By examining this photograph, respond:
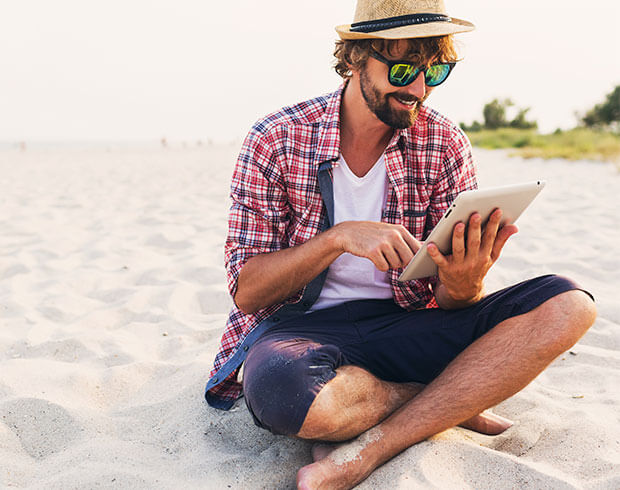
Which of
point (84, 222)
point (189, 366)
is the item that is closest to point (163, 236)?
point (84, 222)

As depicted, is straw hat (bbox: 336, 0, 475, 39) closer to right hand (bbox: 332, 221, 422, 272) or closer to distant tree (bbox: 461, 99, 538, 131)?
right hand (bbox: 332, 221, 422, 272)

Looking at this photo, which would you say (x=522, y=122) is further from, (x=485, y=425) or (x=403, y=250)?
(x=403, y=250)

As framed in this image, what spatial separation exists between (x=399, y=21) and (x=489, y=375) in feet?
3.93

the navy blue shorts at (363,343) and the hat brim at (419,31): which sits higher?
the hat brim at (419,31)

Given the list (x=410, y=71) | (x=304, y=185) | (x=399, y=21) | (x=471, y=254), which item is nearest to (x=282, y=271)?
(x=304, y=185)

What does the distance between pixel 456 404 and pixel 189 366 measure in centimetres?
117

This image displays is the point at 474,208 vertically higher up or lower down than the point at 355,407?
higher up

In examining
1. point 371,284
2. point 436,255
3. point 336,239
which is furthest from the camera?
point 371,284

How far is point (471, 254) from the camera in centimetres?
173

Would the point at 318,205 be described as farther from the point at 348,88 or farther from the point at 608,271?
the point at 608,271

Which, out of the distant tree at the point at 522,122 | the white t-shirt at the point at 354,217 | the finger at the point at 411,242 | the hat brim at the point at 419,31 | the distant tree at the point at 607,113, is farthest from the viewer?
the distant tree at the point at 522,122

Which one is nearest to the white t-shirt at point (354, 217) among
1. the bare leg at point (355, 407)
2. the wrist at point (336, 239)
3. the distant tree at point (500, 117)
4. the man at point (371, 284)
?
the man at point (371, 284)

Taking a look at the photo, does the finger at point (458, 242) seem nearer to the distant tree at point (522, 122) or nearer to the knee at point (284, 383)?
the knee at point (284, 383)

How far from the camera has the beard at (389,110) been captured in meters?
2.02
